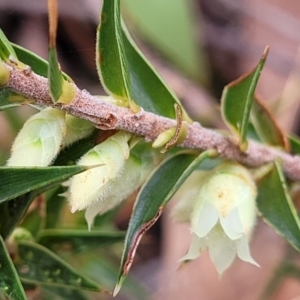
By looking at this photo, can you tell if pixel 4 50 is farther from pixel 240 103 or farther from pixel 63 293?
pixel 63 293

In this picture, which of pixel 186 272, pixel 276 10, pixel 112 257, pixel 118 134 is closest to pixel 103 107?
pixel 118 134

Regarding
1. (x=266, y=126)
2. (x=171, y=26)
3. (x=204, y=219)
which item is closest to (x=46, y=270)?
(x=204, y=219)

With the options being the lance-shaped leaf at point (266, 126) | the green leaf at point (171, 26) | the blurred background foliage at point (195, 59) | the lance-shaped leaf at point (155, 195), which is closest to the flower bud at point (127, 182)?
the lance-shaped leaf at point (155, 195)

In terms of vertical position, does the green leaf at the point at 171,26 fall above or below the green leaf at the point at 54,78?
below

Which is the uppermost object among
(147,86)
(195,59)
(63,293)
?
(147,86)

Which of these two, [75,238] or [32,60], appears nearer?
[32,60]

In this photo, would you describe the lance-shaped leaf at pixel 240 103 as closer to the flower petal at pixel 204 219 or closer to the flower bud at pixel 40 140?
the flower petal at pixel 204 219
